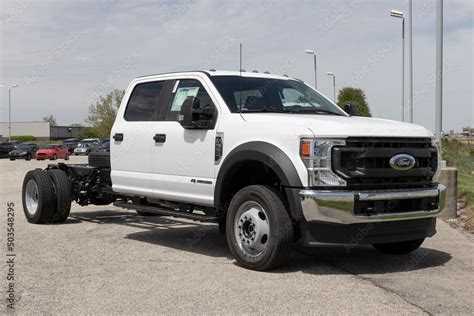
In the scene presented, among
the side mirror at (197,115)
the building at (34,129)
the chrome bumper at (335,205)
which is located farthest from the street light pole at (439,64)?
the building at (34,129)

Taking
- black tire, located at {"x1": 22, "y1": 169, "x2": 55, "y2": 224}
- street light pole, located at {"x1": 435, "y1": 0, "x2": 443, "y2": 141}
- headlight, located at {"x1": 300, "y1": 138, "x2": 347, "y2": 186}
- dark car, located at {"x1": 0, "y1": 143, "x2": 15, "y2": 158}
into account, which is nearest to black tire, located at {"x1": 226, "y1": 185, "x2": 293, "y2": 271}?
headlight, located at {"x1": 300, "y1": 138, "x2": 347, "y2": 186}

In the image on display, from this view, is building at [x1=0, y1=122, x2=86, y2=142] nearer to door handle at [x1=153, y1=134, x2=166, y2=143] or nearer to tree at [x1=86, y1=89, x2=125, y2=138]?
tree at [x1=86, y1=89, x2=125, y2=138]

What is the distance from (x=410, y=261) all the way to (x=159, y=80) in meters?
3.88

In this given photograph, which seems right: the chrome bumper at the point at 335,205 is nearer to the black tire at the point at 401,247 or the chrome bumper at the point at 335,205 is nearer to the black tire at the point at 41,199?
the black tire at the point at 401,247

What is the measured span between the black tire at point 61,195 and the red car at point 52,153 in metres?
37.5

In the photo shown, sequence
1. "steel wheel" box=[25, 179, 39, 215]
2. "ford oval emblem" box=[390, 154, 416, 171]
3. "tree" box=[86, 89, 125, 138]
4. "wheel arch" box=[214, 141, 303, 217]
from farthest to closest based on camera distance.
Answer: "tree" box=[86, 89, 125, 138]
"steel wheel" box=[25, 179, 39, 215]
"ford oval emblem" box=[390, 154, 416, 171]
"wheel arch" box=[214, 141, 303, 217]

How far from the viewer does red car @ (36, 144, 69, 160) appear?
150ft

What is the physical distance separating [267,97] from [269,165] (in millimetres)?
1454

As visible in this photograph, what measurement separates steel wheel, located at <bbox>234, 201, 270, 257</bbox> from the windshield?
3.86ft

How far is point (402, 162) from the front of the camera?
20.5 ft

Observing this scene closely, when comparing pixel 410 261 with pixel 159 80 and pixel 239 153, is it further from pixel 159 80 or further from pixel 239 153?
pixel 159 80

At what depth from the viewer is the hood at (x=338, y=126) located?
5.97 meters

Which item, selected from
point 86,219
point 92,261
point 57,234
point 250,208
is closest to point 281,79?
point 250,208

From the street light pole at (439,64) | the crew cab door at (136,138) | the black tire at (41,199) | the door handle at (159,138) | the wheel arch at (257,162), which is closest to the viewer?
the wheel arch at (257,162)
